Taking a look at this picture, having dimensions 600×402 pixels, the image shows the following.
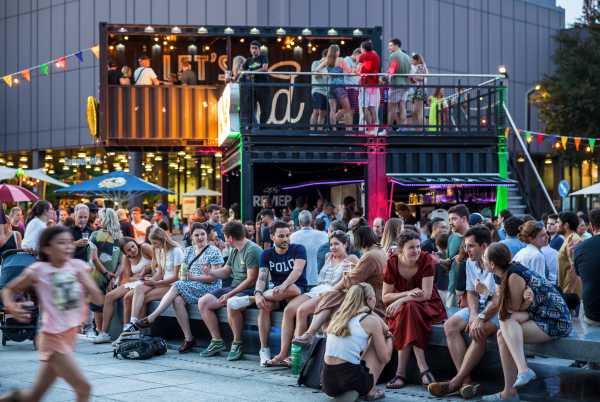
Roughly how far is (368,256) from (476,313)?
125 cm

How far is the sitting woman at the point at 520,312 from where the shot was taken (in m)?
7.96

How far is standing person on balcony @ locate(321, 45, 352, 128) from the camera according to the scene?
61.1 feet

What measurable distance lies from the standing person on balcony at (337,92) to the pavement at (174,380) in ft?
27.5

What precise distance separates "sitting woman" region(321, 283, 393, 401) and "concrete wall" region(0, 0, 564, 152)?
30.7m

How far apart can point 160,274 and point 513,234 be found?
4627 millimetres

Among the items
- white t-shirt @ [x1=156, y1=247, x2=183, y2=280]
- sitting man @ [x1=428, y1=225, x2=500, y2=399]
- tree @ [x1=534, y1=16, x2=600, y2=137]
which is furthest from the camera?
tree @ [x1=534, y1=16, x2=600, y2=137]

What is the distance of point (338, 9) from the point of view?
39062mm

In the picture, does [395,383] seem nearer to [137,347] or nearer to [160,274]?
[137,347]

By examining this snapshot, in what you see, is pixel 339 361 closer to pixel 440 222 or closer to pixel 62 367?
pixel 62 367

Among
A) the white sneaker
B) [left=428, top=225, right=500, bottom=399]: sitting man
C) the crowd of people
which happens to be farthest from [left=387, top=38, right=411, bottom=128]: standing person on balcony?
[left=428, top=225, right=500, bottom=399]: sitting man

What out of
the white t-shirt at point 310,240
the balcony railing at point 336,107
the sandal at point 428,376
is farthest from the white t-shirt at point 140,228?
the sandal at point 428,376

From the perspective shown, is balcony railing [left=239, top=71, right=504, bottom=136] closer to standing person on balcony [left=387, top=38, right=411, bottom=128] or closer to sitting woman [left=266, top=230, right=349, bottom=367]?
standing person on balcony [left=387, top=38, right=411, bottom=128]

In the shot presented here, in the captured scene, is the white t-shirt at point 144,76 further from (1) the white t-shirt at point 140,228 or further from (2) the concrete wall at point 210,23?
(2) the concrete wall at point 210,23

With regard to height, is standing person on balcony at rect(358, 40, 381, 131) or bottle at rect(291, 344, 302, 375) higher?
standing person on balcony at rect(358, 40, 381, 131)
